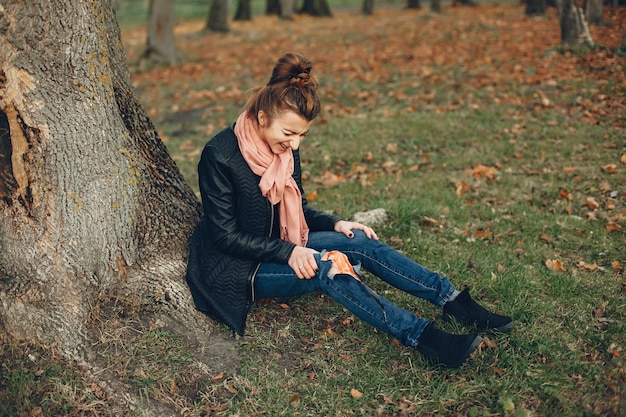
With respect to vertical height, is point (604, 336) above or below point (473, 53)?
below

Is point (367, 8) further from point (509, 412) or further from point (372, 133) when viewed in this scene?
point (509, 412)

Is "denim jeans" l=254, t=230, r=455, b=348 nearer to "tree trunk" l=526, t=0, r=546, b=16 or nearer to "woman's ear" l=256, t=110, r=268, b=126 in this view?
"woman's ear" l=256, t=110, r=268, b=126

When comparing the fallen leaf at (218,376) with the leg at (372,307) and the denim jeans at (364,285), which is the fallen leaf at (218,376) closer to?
the denim jeans at (364,285)

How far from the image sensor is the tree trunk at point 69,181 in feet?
9.09

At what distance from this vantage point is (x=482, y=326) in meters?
3.34

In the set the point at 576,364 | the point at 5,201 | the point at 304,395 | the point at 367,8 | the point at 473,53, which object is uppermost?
the point at 367,8

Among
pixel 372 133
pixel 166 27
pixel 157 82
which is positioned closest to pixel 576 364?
pixel 372 133

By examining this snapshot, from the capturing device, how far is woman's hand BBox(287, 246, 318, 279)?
319 cm

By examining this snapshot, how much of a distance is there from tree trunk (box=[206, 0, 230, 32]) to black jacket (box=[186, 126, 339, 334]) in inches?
629

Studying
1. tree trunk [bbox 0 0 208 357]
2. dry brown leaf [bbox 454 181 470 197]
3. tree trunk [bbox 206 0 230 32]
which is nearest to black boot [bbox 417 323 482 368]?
tree trunk [bbox 0 0 208 357]

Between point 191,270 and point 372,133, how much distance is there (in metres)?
4.15

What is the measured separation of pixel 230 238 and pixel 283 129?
678 mm

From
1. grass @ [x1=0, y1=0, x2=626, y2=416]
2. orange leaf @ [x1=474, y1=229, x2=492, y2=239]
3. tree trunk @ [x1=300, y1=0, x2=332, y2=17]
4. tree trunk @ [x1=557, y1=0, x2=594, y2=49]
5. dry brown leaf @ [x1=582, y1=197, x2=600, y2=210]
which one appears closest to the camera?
grass @ [x1=0, y1=0, x2=626, y2=416]

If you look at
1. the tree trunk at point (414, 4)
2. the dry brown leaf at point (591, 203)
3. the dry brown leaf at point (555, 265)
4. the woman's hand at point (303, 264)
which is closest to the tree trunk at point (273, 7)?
the tree trunk at point (414, 4)
